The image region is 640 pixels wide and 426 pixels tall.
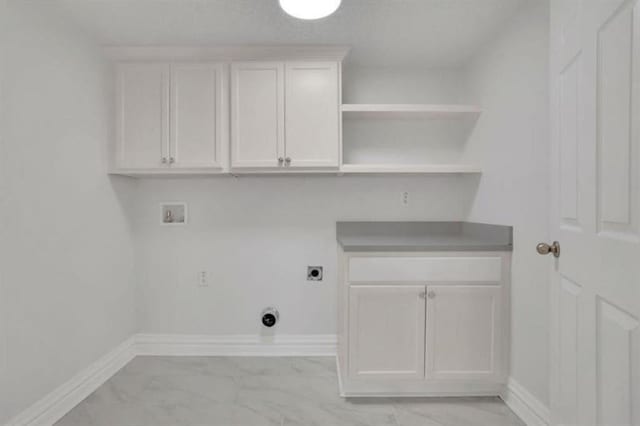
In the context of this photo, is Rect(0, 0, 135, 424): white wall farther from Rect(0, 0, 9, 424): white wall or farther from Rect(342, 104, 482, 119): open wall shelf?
Rect(342, 104, 482, 119): open wall shelf

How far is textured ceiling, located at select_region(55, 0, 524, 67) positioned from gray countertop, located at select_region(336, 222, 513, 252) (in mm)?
1203

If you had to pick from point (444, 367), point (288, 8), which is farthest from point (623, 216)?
point (288, 8)

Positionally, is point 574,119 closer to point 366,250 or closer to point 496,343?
point 366,250

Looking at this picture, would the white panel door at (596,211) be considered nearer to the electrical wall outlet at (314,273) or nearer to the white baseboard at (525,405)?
the white baseboard at (525,405)

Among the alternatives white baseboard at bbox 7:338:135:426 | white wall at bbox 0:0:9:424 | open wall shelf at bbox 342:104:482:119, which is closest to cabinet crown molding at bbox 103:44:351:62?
open wall shelf at bbox 342:104:482:119

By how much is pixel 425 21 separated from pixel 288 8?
85 cm

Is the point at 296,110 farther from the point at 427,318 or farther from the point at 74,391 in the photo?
the point at 74,391

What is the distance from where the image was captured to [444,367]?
1872 mm

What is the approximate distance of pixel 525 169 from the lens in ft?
5.64

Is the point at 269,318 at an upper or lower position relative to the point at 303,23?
lower

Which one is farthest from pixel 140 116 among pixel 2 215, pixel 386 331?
pixel 386 331

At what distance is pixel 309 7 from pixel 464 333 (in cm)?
187

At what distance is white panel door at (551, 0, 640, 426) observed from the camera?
845 mm

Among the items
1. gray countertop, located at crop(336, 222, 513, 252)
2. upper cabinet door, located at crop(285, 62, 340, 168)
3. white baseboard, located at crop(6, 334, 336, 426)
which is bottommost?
white baseboard, located at crop(6, 334, 336, 426)
